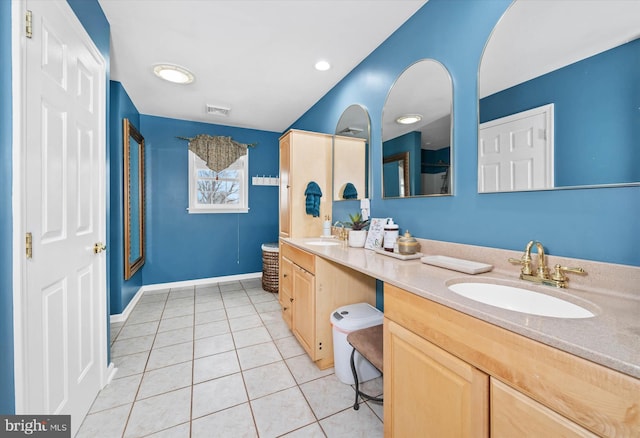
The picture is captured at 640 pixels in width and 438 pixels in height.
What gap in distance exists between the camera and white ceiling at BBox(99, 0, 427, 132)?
1.74m

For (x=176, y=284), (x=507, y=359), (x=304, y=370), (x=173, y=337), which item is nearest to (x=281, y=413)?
(x=304, y=370)

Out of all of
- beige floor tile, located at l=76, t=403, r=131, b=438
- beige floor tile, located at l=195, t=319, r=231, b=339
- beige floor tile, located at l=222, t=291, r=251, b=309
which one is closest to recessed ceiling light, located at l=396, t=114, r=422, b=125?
beige floor tile, located at l=195, t=319, r=231, b=339

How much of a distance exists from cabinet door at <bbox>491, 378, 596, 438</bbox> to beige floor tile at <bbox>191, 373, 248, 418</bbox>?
1413mm

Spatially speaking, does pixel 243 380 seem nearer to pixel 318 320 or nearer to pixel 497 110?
pixel 318 320

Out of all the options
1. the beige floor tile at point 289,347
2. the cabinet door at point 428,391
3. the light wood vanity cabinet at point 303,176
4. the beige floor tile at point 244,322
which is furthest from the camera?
the light wood vanity cabinet at point 303,176

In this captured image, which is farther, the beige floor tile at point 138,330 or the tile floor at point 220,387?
the beige floor tile at point 138,330

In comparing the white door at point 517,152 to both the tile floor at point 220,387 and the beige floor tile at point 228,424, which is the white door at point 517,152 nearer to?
the tile floor at point 220,387

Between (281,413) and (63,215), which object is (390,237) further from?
(63,215)

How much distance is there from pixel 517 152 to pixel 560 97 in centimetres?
25

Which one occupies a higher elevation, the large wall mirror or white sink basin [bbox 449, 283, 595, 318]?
the large wall mirror

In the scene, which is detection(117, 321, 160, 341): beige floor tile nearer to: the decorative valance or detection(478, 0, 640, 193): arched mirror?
the decorative valance

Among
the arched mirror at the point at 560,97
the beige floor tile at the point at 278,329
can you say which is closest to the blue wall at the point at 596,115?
the arched mirror at the point at 560,97

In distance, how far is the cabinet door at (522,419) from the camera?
0.58 meters

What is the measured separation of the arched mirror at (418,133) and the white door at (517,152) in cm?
22
